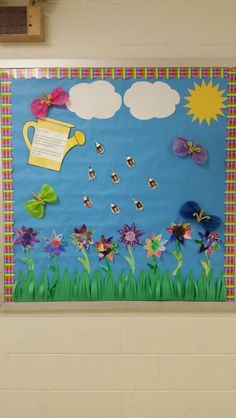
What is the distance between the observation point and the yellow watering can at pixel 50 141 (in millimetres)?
1520

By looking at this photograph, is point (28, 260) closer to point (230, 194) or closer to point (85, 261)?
point (85, 261)

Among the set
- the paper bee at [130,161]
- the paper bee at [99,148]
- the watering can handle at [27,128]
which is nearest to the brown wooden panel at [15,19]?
the watering can handle at [27,128]

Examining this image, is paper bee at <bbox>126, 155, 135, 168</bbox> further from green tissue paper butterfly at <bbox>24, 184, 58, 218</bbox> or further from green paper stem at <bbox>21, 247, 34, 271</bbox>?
green paper stem at <bbox>21, 247, 34, 271</bbox>

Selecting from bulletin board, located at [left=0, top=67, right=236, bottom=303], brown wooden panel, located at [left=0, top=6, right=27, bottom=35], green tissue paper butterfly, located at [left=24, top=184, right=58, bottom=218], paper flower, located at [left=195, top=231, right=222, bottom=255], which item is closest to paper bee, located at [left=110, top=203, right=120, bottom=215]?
bulletin board, located at [left=0, top=67, right=236, bottom=303]

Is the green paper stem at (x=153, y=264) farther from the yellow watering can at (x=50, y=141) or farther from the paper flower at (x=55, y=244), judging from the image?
the yellow watering can at (x=50, y=141)

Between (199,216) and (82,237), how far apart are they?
47 cm

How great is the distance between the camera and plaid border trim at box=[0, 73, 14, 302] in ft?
4.97

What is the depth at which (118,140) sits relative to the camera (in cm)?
152

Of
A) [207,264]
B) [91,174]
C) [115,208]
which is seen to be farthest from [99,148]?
[207,264]

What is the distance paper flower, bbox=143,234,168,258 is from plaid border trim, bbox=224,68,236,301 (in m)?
0.25

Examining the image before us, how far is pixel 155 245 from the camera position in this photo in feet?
5.08
